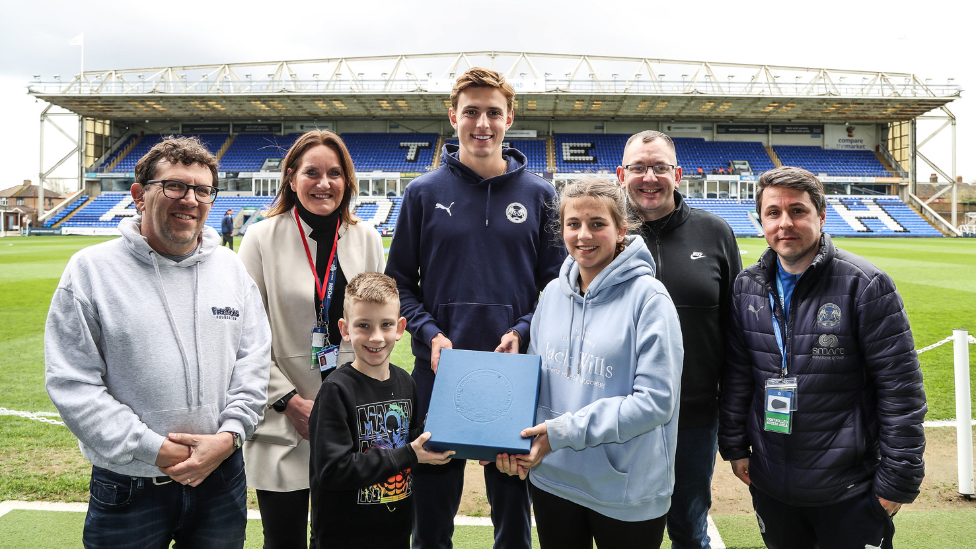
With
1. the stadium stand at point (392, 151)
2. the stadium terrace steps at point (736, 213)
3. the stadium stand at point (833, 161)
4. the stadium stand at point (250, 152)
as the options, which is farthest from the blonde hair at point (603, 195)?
the stadium stand at point (833, 161)

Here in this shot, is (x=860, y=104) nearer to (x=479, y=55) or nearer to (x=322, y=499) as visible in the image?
(x=479, y=55)

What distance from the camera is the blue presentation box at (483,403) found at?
1850mm

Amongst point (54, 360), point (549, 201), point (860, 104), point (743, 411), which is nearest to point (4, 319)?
point (54, 360)

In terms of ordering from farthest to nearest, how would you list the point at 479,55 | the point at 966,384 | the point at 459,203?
1. the point at 479,55
2. the point at 966,384
3. the point at 459,203

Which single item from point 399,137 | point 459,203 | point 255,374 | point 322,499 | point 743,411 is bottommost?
point 322,499

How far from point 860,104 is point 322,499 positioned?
49557mm

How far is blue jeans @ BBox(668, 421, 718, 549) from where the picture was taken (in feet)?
8.34

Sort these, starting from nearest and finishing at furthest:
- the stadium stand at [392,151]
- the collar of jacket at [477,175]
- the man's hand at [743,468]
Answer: the man's hand at [743,468] < the collar of jacket at [477,175] < the stadium stand at [392,151]

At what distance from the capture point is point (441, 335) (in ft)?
8.09

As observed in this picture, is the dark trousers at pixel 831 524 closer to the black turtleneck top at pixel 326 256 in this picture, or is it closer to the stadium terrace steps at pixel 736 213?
the black turtleneck top at pixel 326 256

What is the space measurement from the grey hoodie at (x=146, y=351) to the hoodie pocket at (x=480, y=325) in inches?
33.4

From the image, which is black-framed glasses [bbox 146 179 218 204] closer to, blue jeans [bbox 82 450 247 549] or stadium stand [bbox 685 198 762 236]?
blue jeans [bbox 82 450 247 549]

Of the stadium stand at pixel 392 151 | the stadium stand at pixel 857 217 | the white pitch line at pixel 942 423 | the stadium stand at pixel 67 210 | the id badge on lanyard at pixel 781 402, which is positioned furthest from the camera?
the stadium stand at pixel 392 151

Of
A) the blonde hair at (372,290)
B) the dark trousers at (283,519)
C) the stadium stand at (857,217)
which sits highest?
the stadium stand at (857,217)
